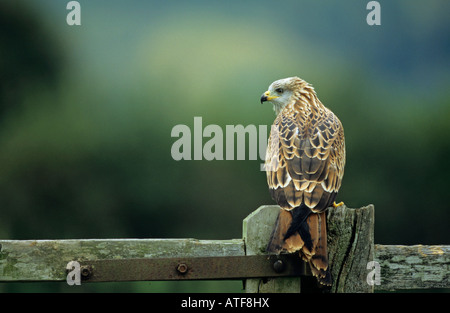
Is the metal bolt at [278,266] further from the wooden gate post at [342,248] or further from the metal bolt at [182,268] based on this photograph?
the metal bolt at [182,268]

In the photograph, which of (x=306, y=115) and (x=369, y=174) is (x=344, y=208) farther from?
(x=369, y=174)

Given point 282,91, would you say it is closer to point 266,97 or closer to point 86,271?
point 266,97

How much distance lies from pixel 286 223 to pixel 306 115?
1699 mm

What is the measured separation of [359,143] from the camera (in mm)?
12688

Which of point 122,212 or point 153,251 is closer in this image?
point 153,251

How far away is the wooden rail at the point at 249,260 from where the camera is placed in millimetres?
3805

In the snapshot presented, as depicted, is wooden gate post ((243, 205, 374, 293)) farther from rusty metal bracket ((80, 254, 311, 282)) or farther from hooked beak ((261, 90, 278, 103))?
hooked beak ((261, 90, 278, 103))

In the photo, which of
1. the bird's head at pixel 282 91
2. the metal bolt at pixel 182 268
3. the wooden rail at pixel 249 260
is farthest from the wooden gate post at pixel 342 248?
the bird's head at pixel 282 91

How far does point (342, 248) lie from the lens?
3982 mm

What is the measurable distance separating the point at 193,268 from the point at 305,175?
3.53ft

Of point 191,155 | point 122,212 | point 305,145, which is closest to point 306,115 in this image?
point 305,145

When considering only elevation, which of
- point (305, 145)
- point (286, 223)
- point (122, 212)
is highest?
point (305, 145)

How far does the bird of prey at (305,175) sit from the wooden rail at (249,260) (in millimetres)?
83

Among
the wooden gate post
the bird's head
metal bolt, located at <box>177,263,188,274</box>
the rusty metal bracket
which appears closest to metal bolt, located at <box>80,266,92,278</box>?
the rusty metal bracket
